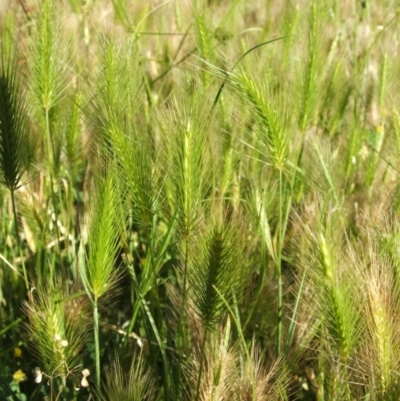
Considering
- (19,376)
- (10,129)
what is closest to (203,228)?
(10,129)

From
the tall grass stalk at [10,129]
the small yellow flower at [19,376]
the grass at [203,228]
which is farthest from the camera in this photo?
the small yellow flower at [19,376]

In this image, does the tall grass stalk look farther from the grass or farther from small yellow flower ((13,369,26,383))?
small yellow flower ((13,369,26,383))

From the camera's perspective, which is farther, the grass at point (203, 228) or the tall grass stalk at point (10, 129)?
the tall grass stalk at point (10, 129)

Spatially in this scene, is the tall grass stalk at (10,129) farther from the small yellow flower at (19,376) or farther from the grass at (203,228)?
the small yellow flower at (19,376)

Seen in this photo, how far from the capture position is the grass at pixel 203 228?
990 mm

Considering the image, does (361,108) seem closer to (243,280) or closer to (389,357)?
(243,280)

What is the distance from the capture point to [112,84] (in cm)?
117

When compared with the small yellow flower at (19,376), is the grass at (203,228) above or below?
above

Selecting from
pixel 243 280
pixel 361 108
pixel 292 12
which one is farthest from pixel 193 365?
pixel 361 108

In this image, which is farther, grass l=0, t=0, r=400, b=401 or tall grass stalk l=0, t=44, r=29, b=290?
tall grass stalk l=0, t=44, r=29, b=290

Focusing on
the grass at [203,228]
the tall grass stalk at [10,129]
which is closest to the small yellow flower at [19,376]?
the grass at [203,228]

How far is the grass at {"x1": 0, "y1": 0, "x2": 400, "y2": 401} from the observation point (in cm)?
99

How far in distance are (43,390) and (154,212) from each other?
0.48 meters

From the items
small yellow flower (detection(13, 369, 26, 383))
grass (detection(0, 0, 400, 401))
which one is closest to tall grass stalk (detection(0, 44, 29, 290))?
grass (detection(0, 0, 400, 401))
